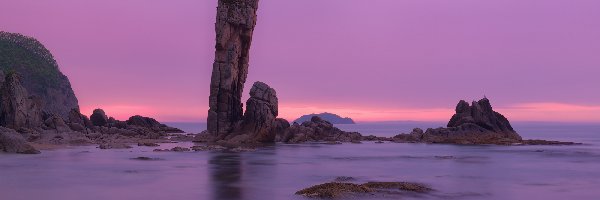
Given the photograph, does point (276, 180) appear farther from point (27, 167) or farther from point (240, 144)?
point (240, 144)

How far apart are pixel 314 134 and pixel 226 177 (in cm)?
6729

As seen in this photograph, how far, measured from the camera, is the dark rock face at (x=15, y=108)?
7619 centimetres

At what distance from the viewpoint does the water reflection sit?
2755 cm

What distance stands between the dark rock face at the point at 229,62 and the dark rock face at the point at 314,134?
8.64 m

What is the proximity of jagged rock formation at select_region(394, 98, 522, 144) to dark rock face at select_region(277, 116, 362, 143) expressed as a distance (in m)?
11.5

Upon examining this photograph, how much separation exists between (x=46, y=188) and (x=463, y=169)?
93.8 feet

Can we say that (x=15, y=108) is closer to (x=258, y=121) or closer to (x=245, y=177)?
(x=258, y=121)

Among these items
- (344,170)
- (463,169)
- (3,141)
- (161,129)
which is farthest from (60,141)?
(161,129)

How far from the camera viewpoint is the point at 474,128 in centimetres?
10094

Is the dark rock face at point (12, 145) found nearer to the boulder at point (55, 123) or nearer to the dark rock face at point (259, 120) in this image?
the boulder at point (55, 123)

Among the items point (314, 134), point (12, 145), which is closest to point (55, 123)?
point (12, 145)

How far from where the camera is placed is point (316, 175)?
37.7 meters

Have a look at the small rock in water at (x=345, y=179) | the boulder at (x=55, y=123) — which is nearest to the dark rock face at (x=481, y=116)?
the boulder at (x=55, y=123)

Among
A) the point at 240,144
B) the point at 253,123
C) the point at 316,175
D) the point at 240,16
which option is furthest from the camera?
the point at 240,16
